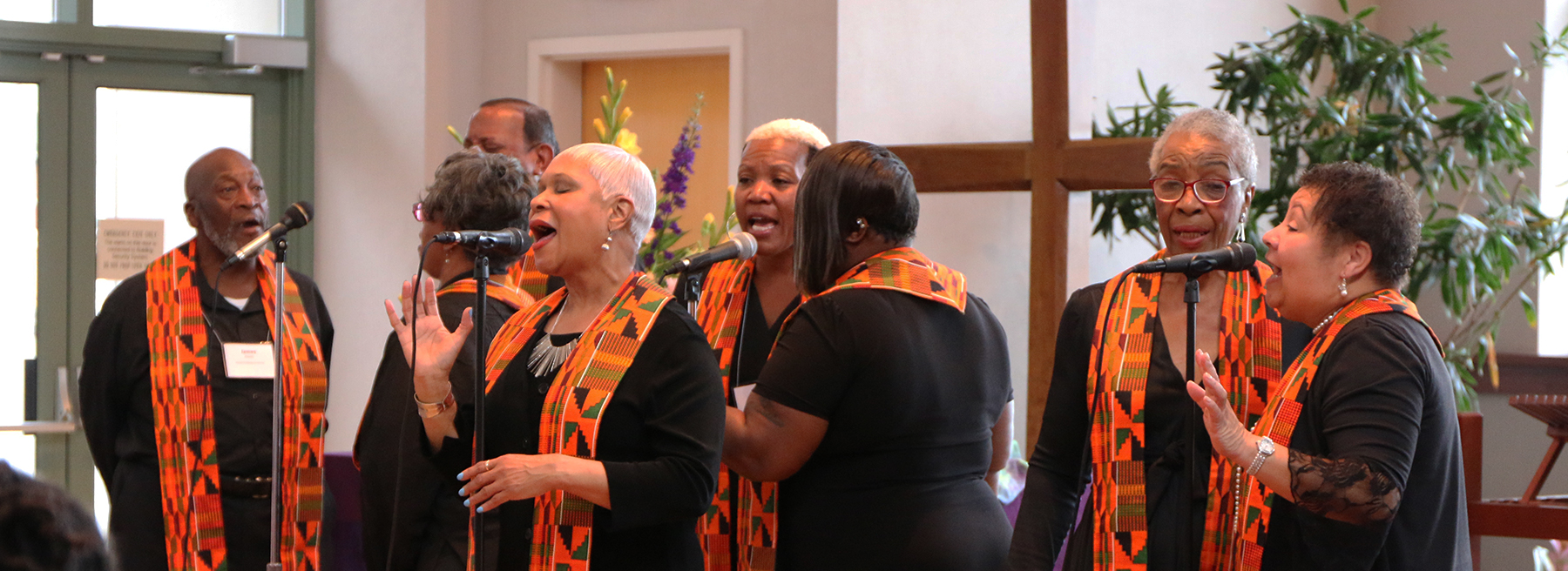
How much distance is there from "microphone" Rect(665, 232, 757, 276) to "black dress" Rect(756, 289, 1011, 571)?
0.18 metres

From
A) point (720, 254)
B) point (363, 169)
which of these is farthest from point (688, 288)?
point (363, 169)

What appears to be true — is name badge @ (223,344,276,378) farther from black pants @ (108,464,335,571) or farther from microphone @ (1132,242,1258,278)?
microphone @ (1132,242,1258,278)

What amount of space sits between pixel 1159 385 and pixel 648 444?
808 millimetres

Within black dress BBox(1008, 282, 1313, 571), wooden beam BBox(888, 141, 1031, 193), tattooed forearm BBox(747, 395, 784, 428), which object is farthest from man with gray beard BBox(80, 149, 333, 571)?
wooden beam BBox(888, 141, 1031, 193)

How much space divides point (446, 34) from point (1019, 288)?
107 inches

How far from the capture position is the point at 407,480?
234 cm

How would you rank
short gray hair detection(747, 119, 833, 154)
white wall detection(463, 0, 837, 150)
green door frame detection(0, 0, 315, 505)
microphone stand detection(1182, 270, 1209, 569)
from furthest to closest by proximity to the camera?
green door frame detection(0, 0, 315, 505) → white wall detection(463, 0, 837, 150) → short gray hair detection(747, 119, 833, 154) → microphone stand detection(1182, 270, 1209, 569)

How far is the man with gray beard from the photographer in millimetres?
3176

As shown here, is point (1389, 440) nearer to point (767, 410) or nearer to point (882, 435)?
point (882, 435)

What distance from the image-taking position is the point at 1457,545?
1922 mm

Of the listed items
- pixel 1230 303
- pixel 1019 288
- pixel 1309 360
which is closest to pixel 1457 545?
pixel 1309 360

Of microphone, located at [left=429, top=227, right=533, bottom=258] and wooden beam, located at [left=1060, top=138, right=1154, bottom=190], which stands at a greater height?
wooden beam, located at [left=1060, top=138, right=1154, bottom=190]

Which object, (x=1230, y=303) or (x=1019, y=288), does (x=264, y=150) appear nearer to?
(x=1019, y=288)

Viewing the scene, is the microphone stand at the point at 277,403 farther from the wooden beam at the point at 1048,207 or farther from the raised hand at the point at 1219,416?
the wooden beam at the point at 1048,207
